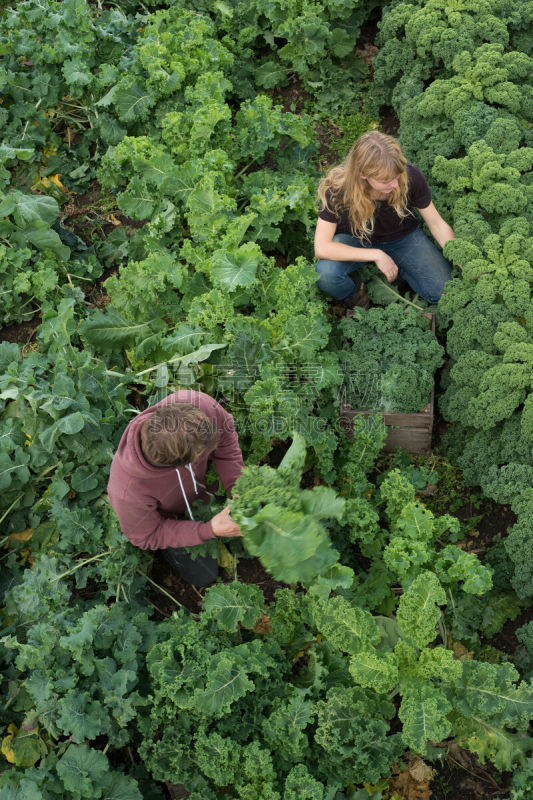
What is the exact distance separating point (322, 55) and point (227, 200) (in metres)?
2.64

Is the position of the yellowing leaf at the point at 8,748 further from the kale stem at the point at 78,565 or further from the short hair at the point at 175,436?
the short hair at the point at 175,436

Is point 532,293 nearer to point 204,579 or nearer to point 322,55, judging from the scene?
point 204,579

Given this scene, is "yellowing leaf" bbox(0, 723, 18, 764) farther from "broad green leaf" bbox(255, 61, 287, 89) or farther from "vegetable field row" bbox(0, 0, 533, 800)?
"broad green leaf" bbox(255, 61, 287, 89)

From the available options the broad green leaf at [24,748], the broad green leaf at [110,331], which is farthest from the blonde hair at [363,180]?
the broad green leaf at [24,748]

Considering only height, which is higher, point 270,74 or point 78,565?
point 270,74

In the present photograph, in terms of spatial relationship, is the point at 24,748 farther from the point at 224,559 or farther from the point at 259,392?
the point at 259,392

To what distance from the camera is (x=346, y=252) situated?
5266 mm

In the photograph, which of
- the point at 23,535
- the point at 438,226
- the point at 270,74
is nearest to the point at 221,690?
the point at 23,535

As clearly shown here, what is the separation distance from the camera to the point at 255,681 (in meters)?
4.01

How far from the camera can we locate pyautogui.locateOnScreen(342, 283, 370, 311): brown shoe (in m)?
5.58

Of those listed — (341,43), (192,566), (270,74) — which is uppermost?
(341,43)

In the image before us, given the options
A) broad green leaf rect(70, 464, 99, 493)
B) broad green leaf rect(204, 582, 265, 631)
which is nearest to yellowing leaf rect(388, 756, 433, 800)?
broad green leaf rect(204, 582, 265, 631)

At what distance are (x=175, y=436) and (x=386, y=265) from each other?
8.22ft

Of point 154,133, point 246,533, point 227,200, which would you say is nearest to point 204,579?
point 246,533
